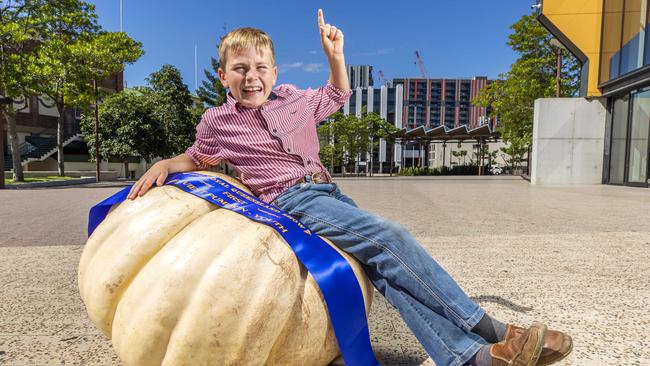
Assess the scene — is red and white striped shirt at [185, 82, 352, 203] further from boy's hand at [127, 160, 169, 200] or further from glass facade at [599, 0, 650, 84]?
glass facade at [599, 0, 650, 84]

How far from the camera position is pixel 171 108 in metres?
37.0

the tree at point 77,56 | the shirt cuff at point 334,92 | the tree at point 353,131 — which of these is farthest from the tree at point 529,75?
the shirt cuff at point 334,92

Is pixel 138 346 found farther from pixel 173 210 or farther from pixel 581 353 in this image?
pixel 581 353

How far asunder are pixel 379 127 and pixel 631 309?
155ft

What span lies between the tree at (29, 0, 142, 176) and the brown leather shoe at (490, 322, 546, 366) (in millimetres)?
23212

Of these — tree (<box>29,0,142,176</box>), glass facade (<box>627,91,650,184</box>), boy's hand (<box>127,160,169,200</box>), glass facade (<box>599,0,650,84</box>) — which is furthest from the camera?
tree (<box>29,0,142,176</box>)

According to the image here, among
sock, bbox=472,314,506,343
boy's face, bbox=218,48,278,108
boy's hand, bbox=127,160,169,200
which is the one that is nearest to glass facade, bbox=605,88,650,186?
sock, bbox=472,314,506,343

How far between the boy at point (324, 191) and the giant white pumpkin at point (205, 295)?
1.29 ft

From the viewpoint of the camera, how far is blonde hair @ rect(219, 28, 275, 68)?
236cm

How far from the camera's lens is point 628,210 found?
891 cm

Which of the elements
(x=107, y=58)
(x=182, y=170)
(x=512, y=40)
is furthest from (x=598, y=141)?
(x=107, y=58)

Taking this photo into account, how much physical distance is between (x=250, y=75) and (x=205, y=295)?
4.41 feet

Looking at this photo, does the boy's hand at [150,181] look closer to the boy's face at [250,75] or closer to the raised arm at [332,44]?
the boy's face at [250,75]

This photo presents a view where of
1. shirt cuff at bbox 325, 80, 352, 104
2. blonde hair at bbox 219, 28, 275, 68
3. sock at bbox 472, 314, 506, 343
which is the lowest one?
sock at bbox 472, 314, 506, 343
